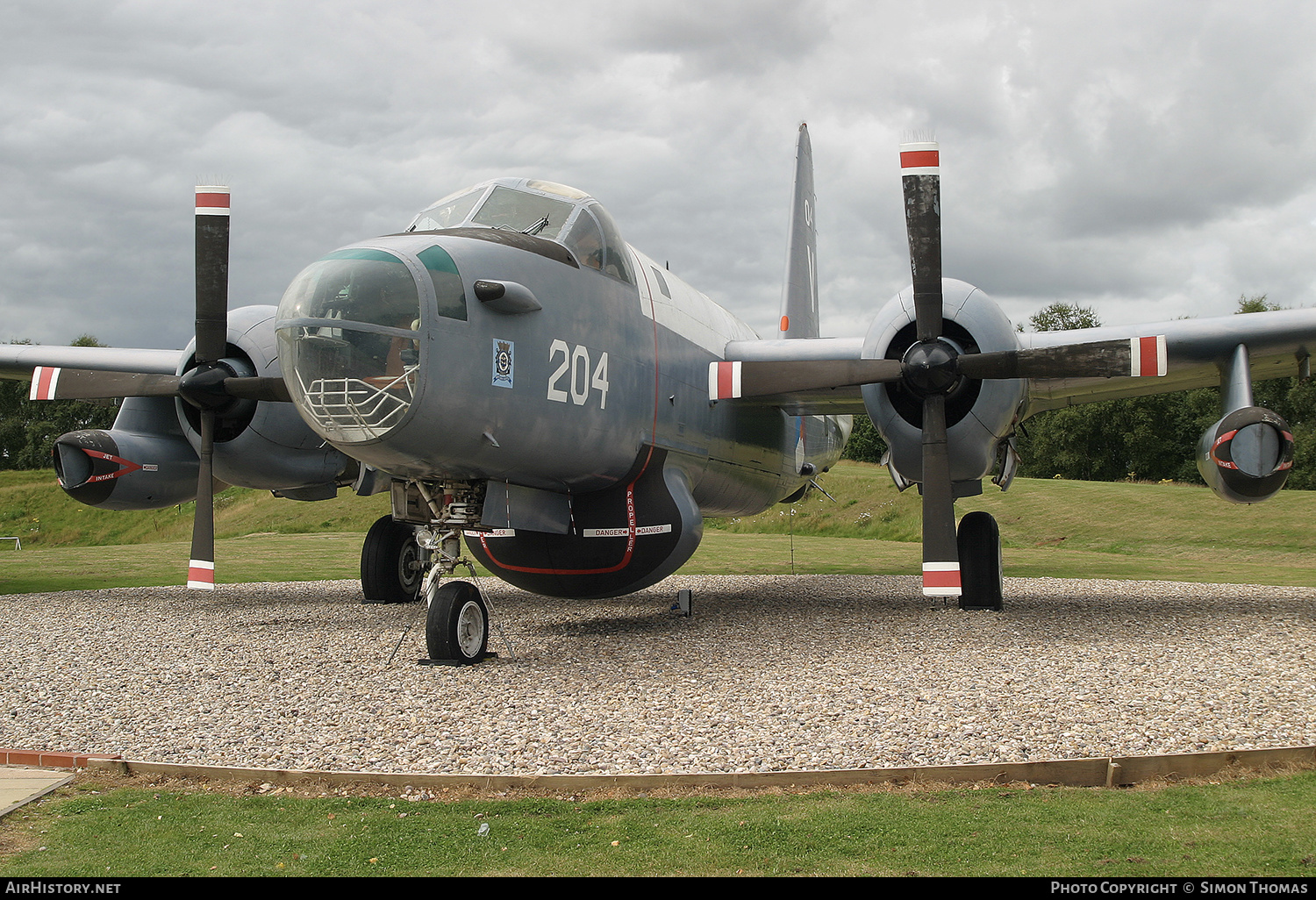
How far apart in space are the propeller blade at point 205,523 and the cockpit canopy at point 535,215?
173 inches

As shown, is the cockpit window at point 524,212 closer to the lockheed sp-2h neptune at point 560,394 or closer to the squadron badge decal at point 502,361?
the lockheed sp-2h neptune at point 560,394

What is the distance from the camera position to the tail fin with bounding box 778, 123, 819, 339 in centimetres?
1758

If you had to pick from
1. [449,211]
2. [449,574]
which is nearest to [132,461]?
[449,574]

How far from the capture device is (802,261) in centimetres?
1816

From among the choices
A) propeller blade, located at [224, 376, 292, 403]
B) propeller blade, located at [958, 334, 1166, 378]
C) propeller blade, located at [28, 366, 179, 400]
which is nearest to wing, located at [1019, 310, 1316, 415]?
propeller blade, located at [958, 334, 1166, 378]

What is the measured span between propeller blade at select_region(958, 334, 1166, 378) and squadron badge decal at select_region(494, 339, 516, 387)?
16.7ft

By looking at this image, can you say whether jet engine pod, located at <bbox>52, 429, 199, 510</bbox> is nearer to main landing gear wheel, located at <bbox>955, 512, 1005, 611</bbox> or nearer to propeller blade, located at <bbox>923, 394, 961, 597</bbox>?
propeller blade, located at <bbox>923, 394, 961, 597</bbox>

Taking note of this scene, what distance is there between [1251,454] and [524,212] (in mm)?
7976

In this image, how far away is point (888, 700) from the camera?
23.6ft

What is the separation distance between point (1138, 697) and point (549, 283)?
5.94 metres

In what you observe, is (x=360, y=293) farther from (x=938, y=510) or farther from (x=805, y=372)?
(x=938, y=510)

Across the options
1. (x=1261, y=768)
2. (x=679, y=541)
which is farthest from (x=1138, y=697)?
(x=679, y=541)

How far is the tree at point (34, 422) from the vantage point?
69406 mm
